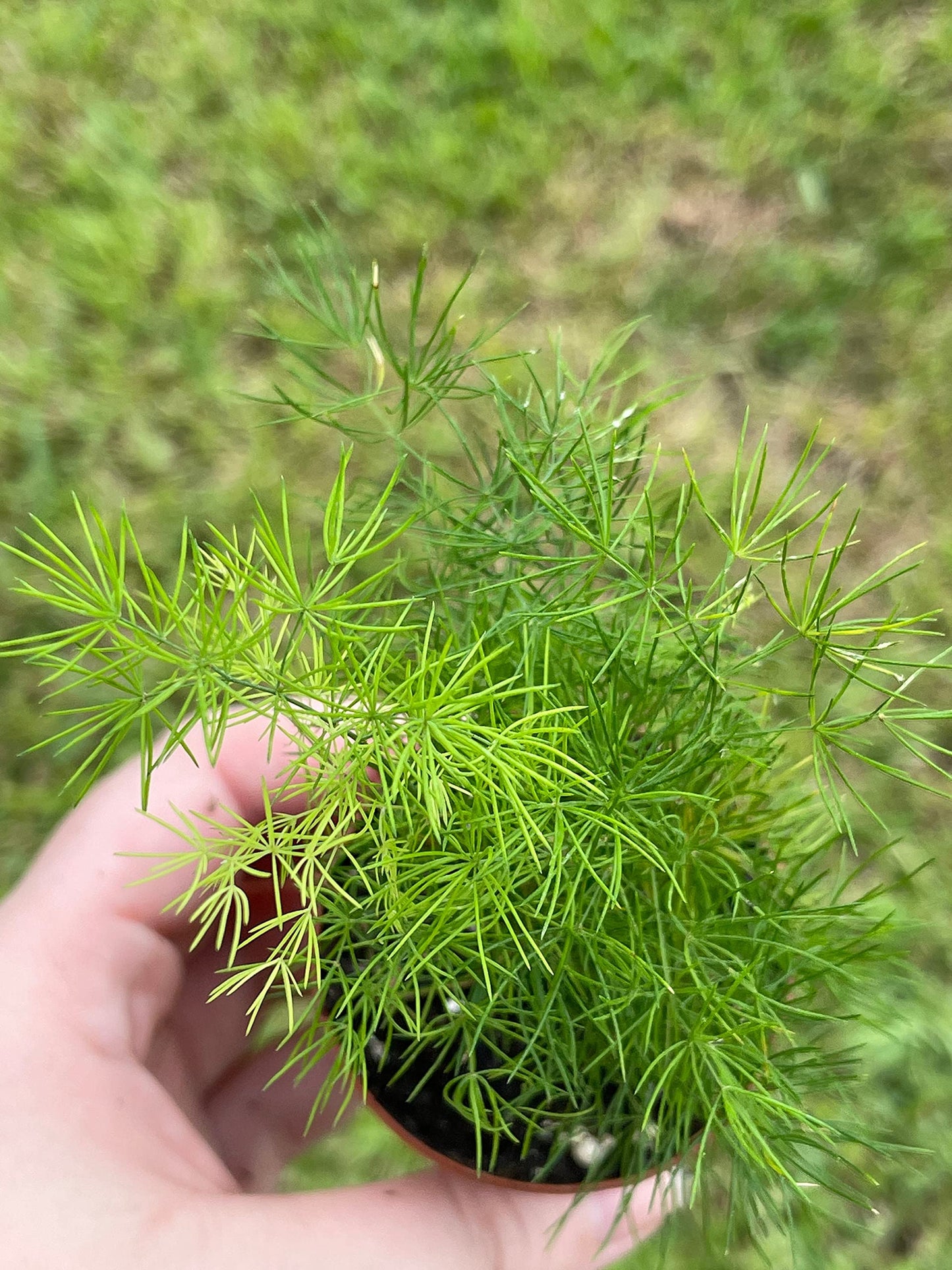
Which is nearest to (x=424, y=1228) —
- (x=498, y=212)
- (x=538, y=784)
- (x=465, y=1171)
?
(x=465, y=1171)

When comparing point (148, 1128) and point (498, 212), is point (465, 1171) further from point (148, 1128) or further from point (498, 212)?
point (498, 212)

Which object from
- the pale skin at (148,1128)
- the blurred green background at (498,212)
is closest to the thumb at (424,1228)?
the pale skin at (148,1128)

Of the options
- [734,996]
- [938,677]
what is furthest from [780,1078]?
[938,677]

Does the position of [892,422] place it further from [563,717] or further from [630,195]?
[563,717]

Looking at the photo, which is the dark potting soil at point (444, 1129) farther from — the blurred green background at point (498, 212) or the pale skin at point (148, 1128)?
the blurred green background at point (498, 212)

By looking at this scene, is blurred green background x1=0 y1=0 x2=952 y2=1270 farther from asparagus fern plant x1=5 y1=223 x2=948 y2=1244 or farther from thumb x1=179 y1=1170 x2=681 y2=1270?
thumb x1=179 y1=1170 x2=681 y2=1270

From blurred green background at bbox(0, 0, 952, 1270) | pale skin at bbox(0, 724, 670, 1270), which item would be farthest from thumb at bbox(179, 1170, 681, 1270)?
blurred green background at bbox(0, 0, 952, 1270)
